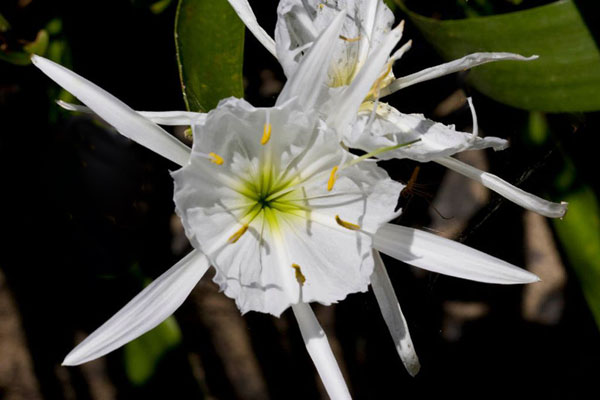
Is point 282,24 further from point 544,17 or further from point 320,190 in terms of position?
point 544,17

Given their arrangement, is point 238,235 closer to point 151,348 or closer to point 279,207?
point 279,207

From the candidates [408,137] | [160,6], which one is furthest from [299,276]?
[160,6]

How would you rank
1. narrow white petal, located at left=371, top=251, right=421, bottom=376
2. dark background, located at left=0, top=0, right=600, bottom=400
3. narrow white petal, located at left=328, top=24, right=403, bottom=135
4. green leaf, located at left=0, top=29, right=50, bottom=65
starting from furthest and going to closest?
dark background, located at left=0, top=0, right=600, bottom=400
green leaf, located at left=0, top=29, right=50, bottom=65
narrow white petal, located at left=371, top=251, right=421, bottom=376
narrow white petal, located at left=328, top=24, right=403, bottom=135

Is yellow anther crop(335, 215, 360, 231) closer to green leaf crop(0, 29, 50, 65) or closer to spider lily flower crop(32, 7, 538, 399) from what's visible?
spider lily flower crop(32, 7, 538, 399)

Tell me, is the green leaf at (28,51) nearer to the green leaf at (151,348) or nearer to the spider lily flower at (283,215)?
the spider lily flower at (283,215)

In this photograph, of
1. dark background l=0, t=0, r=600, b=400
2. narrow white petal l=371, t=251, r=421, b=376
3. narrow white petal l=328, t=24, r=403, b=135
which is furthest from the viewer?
dark background l=0, t=0, r=600, b=400

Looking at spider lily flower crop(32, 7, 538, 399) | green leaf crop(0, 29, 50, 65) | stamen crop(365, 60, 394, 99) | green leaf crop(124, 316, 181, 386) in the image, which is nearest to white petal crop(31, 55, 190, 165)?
spider lily flower crop(32, 7, 538, 399)
